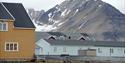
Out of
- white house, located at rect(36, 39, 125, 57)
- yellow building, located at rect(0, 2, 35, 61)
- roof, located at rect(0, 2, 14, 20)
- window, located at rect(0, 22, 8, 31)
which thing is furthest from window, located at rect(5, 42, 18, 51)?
white house, located at rect(36, 39, 125, 57)

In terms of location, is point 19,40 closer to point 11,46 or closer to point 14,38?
point 14,38

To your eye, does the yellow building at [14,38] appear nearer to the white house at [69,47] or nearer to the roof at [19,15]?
the roof at [19,15]

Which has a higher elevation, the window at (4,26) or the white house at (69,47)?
the window at (4,26)

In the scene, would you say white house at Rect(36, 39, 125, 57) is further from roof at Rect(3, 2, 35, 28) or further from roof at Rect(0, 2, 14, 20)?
roof at Rect(0, 2, 14, 20)

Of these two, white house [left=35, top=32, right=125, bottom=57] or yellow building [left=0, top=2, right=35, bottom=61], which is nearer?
yellow building [left=0, top=2, right=35, bottom=61]

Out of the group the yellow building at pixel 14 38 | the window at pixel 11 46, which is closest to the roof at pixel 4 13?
the yellow building at pixel 14 38

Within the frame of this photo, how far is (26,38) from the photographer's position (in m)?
64.2

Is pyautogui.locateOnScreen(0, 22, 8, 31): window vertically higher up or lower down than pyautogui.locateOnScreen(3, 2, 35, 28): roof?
lower down

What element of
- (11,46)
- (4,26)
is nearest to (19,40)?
(11,46)

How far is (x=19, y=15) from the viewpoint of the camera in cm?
6688

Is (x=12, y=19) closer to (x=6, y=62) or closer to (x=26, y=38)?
(x=26, y=38)

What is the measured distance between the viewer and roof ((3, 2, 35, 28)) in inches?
2559

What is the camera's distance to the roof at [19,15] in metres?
65.0

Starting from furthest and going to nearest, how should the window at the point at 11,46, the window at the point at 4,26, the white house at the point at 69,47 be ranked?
the white house at the point at 69,47
the window at the point at 4,26
the window at the point at 11,46
